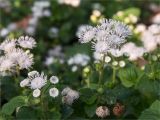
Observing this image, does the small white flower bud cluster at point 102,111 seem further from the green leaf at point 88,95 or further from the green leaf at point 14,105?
the green leaf at point 14,105

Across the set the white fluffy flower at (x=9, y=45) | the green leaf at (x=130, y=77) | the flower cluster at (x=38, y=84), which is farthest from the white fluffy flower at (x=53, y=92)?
the green leaf at (x=130, y=77)

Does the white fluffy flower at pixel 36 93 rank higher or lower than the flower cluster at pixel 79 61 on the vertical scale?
lower

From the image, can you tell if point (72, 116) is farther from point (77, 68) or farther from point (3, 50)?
point (77, 68)

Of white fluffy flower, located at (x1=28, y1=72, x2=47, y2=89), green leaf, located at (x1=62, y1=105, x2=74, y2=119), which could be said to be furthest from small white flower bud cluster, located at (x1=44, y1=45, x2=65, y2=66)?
white fluffy flower, located at (x1=28, y1=72, x2=47, y2=89)

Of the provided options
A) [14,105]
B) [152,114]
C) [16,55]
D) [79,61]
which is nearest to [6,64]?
[16,55]

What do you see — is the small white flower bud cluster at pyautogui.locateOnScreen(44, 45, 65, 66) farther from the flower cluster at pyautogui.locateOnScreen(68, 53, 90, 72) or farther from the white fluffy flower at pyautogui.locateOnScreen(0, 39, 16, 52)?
the white fluffy flower at pyautogui.locateOnScreen(0, 39, 16, 52)

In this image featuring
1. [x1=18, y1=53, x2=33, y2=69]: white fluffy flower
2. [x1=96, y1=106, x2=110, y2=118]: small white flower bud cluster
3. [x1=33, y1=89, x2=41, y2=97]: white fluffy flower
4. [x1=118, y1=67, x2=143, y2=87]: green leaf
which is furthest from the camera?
[x1=118, y1=67, x2=143, y2=87]: green leaf
